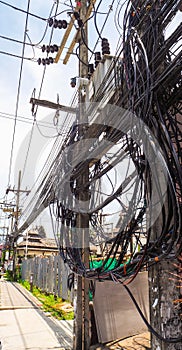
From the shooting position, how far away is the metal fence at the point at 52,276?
8.78 m

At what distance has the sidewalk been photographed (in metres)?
4.90

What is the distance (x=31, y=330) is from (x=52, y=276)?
4315 mm

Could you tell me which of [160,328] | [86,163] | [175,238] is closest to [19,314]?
[86,163]

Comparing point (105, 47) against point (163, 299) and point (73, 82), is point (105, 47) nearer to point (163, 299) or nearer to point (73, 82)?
point (73, 82)

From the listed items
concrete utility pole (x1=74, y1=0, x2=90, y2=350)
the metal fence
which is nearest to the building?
the metal fence

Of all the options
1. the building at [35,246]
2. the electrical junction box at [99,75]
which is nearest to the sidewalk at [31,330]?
the electrical junction box at [99,75]

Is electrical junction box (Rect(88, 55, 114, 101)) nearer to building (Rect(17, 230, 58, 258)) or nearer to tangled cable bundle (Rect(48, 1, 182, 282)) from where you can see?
tangled cable bundle (Rect(48, 1, 182, 282))

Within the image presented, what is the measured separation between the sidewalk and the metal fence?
0.86 m

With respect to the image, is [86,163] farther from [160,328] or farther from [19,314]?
[19,314]

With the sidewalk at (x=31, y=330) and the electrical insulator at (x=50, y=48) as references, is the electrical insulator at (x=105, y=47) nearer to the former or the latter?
the electrical insulator at (x=50, y=48)

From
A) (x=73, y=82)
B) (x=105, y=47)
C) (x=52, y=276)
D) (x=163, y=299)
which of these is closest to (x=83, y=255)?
(x=163, y=299)

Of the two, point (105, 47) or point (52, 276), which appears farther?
point (52, 276)

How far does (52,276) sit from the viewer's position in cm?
1026

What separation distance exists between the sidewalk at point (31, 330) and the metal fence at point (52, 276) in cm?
86
